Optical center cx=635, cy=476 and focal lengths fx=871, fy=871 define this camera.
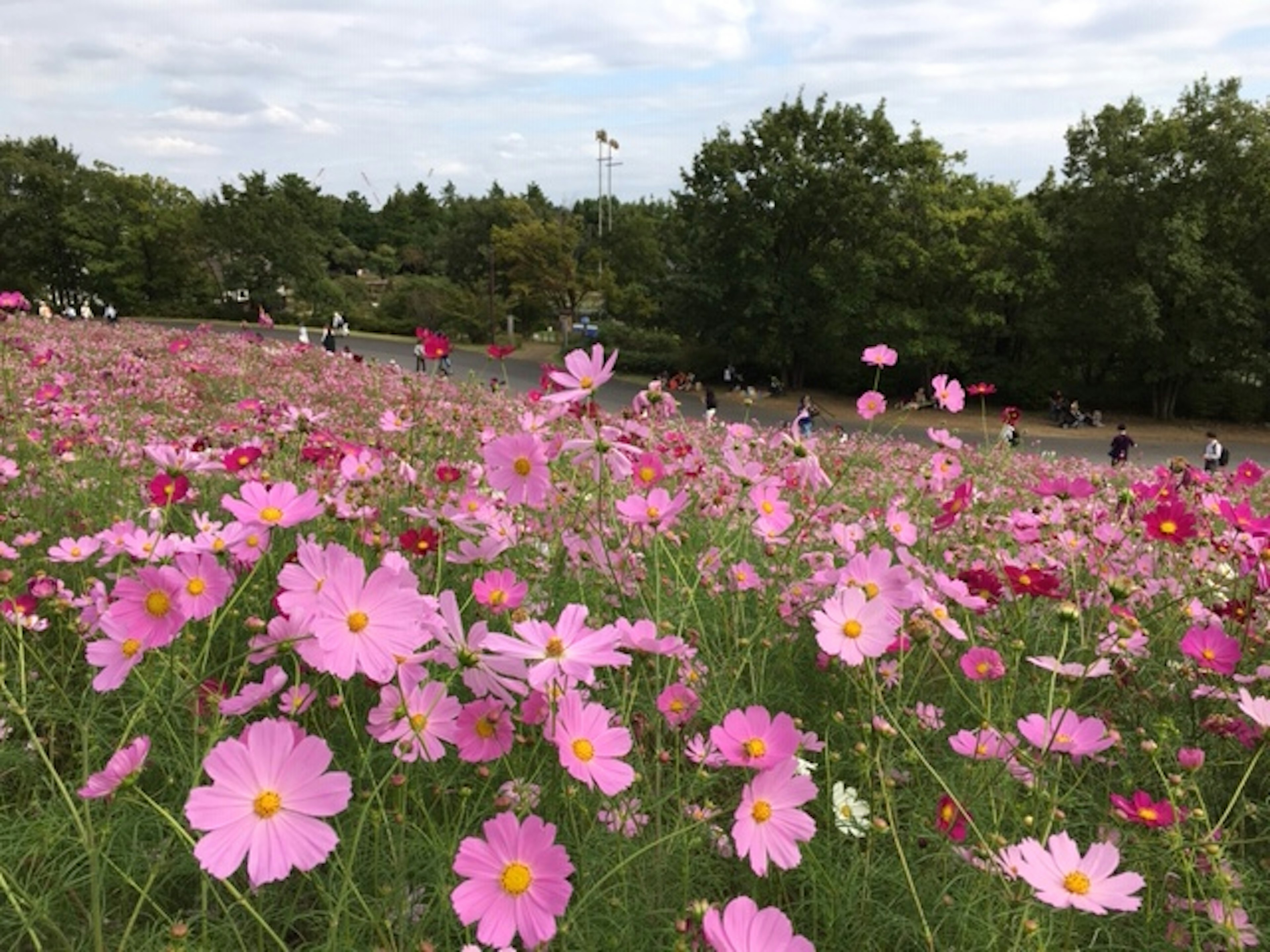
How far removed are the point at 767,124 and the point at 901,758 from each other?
2622 centimetres

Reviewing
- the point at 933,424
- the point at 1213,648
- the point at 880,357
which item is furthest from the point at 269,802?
the point at 933,424

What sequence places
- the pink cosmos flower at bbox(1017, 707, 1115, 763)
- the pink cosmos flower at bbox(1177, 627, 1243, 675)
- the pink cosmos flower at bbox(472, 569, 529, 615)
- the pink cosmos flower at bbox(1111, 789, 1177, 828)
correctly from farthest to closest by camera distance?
the pink cosmos flower at bbox(1177, 627, 1243, 675), the pink cosmos flower at bbox(472, 569, 529, 615), the pink cosmos flower at bbox(1017, 707, 1115, 763), the pink cosmos flower at bbox(1111, 789, 1177, 828)

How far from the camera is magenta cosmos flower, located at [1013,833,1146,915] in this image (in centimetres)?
85

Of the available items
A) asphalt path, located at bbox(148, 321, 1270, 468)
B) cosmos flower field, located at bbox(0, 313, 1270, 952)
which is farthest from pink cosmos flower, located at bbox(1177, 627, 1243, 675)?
asphalt path, located at bbox(148, 321, 1270, 468)

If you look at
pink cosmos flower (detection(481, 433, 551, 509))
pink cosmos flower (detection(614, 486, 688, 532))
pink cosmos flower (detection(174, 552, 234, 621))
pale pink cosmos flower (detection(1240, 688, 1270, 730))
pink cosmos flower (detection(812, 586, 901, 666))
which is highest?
pink cosmos flower (detection(481, 433, 551, 509))

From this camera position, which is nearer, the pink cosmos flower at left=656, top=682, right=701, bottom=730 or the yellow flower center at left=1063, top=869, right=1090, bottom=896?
the yellow flower center at left=1063, top=869, right=1090, bottom=896

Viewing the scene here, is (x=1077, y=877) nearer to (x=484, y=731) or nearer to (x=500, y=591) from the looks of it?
(x=484, y=731)

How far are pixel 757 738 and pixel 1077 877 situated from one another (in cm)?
36

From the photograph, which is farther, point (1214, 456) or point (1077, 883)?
point (1214, 456)

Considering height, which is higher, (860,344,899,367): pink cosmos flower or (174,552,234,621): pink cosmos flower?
(860,344,899,367): pink cosmos flower

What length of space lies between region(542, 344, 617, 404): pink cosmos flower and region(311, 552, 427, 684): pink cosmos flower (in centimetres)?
60

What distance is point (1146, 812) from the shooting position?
1.11 meters

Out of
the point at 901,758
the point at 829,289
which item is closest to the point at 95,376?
the point at 901,758

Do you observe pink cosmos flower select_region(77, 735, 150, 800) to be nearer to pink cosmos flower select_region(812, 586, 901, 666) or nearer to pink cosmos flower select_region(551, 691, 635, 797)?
pink cosmos flower select_region(551, 691, 635, 797)
